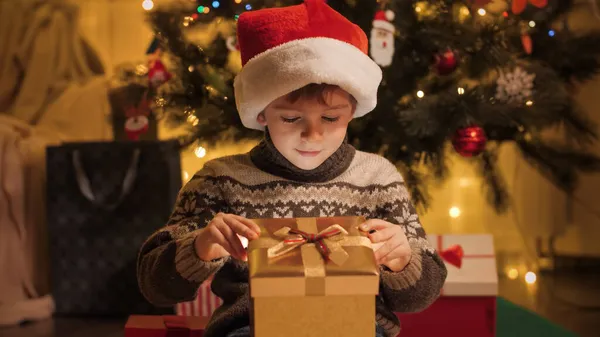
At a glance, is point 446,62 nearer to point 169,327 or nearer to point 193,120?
point 193,120

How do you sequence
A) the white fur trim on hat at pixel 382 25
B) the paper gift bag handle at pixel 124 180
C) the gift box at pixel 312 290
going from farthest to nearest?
the paper gift bag handle at pixel 124 180 < the white fur trim on hat at pixel 382 25 < the gift box at pixel 312 290

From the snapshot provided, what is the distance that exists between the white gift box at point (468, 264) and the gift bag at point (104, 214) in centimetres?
81

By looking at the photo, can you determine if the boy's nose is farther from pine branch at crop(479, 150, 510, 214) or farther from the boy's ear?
pine branch at crop(479, 150, 510, 214)

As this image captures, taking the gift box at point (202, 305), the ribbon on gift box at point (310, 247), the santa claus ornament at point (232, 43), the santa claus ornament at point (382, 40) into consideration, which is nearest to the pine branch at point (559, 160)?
the santa claus ornament at point (382, 40)

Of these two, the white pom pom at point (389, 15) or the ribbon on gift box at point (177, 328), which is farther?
the white pom pom at point (389, 15)

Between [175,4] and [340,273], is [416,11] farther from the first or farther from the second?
[340,273]

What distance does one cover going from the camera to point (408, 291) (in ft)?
3.18

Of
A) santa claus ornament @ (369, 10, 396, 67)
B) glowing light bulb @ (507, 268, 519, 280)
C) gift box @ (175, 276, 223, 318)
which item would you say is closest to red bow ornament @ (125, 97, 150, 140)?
gift box @ (175, 276, 223, 318)

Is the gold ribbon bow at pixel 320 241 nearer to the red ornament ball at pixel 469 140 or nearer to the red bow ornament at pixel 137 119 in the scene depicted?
the red ornament ball at pixel 469 140

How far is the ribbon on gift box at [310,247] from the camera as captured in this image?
29.2 inches

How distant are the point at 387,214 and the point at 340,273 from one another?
0.31m

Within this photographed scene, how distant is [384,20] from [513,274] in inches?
50.0

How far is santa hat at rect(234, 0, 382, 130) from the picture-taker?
936 mm

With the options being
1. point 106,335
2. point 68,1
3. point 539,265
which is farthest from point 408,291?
point 68,1
